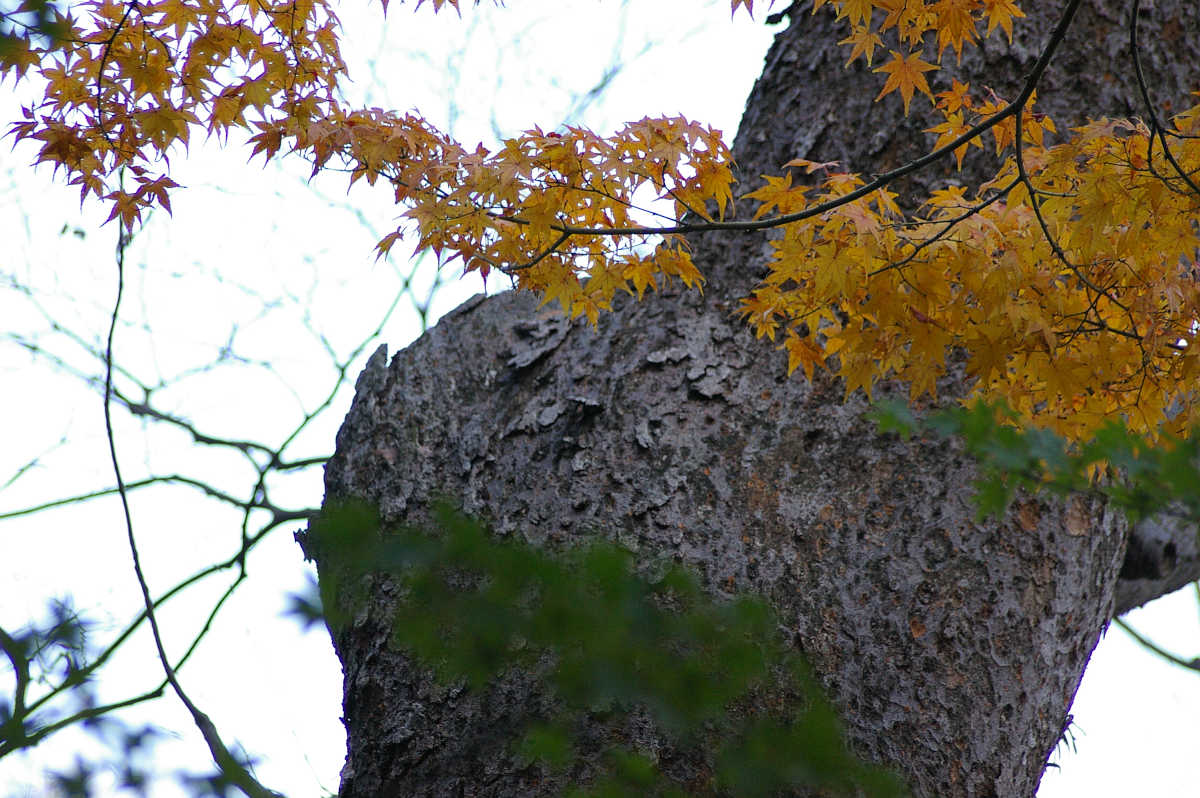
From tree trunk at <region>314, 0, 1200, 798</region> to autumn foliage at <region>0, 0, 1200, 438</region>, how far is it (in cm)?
35

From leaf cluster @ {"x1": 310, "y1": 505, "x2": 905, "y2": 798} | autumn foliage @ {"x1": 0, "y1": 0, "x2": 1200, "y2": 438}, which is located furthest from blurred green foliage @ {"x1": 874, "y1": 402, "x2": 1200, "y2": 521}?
autumn foliage @ {"x1": 0, "y1": 0, "x2": 1200, "y2": 438}

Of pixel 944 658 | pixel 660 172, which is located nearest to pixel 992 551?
pixel 944 658

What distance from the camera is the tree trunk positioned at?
2.29 metres

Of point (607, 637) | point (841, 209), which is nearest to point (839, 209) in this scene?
point (841, 209)

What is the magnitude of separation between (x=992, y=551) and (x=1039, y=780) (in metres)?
0.62

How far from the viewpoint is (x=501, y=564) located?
1008 mm

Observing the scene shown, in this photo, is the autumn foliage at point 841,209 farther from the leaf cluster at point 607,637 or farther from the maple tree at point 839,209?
the leaf cluster at point 607,637

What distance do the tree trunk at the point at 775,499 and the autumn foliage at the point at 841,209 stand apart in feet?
1.15

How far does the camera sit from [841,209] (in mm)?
2031

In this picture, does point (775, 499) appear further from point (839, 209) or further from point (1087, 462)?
point (1087, 462)

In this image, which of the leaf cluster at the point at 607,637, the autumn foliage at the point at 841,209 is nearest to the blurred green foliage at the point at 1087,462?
the leaf cluster at the point at 607,637

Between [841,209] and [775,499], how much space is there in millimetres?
835

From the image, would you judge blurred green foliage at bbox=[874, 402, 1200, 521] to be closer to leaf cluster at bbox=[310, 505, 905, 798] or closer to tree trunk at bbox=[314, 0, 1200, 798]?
leaf cluster at bbox=[310, 505, 905, 798]

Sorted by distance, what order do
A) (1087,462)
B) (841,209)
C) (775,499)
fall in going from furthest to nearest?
(775,499), (841,209), (1087,462)
